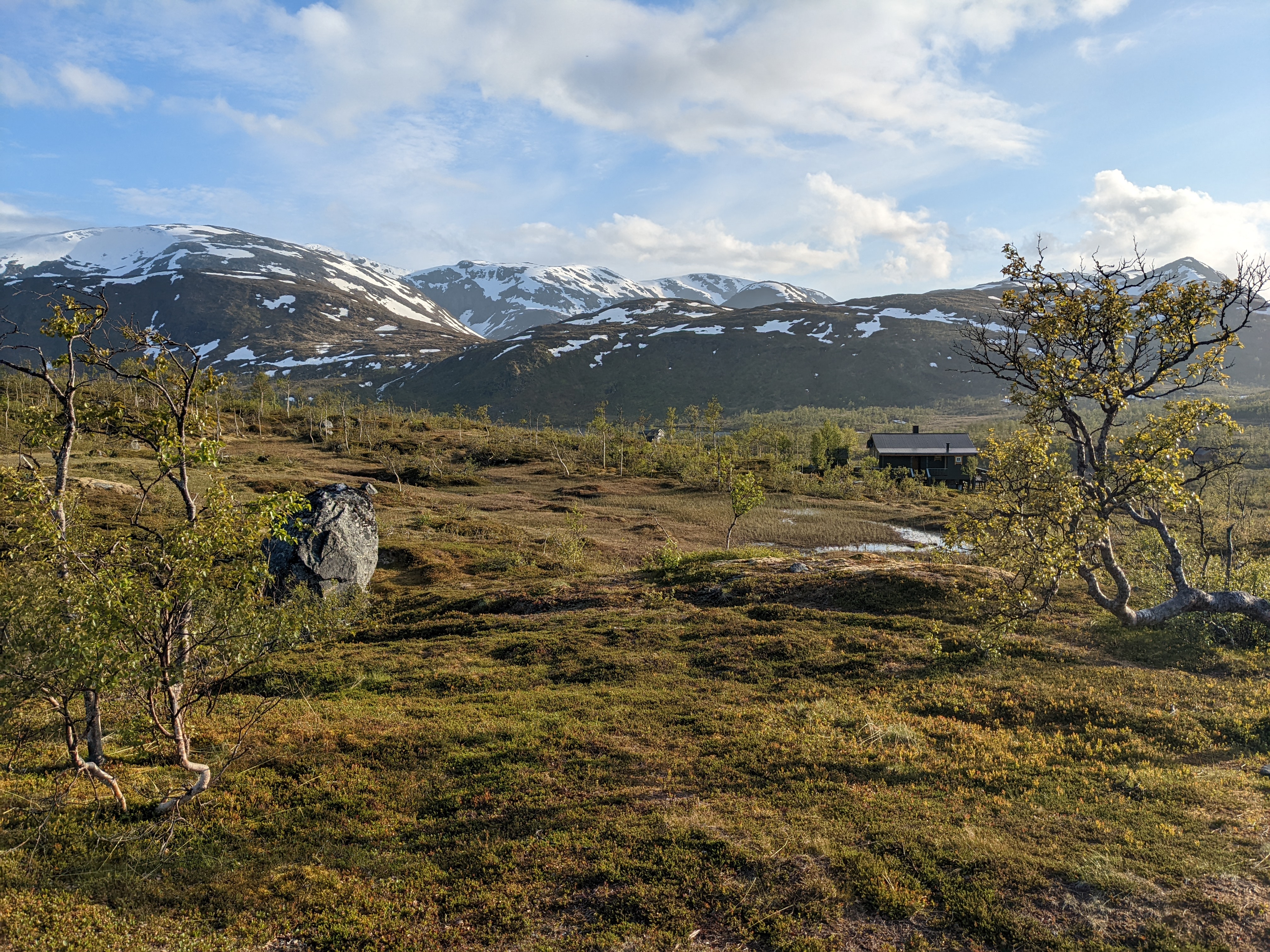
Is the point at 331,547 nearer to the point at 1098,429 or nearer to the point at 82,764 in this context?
the point at 82,764

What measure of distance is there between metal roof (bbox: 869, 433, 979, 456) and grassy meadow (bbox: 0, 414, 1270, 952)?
280 feet

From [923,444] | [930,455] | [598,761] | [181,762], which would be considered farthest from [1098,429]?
[923,444]

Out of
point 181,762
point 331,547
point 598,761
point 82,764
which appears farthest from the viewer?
point 331,547

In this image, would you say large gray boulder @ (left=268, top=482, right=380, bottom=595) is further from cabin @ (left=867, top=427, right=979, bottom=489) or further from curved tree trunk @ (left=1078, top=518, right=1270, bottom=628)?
cabin @ (left=867, top=427, right=979, bottom=489)

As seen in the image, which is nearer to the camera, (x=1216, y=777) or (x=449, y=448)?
(x=1216, y=777)

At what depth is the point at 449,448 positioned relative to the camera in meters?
107

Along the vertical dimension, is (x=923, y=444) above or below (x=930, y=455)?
above

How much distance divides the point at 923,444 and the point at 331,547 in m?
102

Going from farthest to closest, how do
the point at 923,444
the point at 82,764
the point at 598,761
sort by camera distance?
the point at 923,444 → the point at 598,761 → the point at 82,764

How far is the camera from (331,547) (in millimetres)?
31312

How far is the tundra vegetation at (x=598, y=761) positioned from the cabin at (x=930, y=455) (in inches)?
3170

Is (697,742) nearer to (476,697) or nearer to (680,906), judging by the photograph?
(680,906)

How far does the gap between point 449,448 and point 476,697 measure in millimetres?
94633

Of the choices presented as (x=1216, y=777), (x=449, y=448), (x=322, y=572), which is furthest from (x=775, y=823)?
(x=449, y=448)
